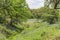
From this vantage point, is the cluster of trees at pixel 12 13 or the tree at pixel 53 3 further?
the tree at pixel 53 3

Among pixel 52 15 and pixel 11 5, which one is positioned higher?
pixel 11 5

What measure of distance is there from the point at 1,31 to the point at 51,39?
4583 millimetres

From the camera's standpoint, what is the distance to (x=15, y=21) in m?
14.1

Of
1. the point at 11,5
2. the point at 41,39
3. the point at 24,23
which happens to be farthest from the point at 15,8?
the point at 41,39

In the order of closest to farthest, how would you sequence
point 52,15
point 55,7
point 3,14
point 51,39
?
point 51,39 < point 3,14 < point 52,15 < point 55,7

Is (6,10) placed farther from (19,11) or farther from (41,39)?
(41,39)

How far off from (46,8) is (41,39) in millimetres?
7363

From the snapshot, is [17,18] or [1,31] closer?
[1,31]

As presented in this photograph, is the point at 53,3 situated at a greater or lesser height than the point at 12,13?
greater

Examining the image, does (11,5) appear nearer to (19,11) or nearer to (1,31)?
(19,11)

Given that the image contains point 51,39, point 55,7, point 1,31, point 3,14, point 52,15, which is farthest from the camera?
point 55,7

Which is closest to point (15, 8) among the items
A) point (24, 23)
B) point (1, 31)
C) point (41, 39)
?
point (24, 23)

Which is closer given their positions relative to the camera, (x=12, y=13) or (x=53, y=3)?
(x=12, y=13)

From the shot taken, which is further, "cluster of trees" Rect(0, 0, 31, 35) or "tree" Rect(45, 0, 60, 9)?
"tree" Rect(45, 0, 60, 9)
